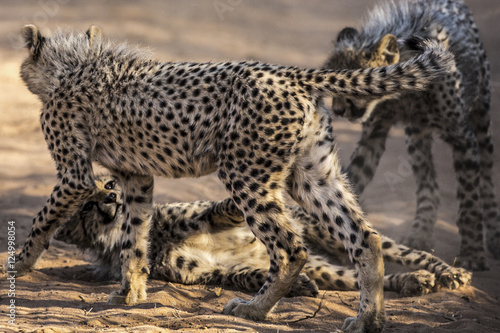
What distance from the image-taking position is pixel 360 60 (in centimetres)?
623

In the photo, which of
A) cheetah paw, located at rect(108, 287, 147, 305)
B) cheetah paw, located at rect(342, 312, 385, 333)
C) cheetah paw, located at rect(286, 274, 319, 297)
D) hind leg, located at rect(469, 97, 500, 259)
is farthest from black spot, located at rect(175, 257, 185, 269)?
hind leg, located at rect(469, 97, 500, 259)

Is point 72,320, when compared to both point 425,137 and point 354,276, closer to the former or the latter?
point 354,276

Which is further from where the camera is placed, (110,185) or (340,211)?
(110,185)

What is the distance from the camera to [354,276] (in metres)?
5.30

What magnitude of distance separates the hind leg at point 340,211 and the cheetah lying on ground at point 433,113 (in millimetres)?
1964

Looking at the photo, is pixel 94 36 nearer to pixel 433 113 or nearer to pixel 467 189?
pixel 433 113

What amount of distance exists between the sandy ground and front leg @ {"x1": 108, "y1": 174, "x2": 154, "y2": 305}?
139 mm

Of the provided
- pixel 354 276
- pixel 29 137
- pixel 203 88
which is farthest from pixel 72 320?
pixel 29 137

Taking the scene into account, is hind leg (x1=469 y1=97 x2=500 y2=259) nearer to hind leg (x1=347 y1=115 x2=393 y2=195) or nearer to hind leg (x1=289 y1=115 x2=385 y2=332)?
hind leg (x1=347 y1=115 x2=393 y2=195)

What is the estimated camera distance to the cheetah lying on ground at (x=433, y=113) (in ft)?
20.4

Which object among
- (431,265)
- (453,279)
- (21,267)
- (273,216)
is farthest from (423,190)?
(21,267)

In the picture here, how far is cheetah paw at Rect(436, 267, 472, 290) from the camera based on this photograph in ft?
17.1

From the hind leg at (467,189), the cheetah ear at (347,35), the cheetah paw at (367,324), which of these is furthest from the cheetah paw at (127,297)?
the cheetah ear at (347,35)

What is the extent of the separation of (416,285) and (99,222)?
2553 millimetres
